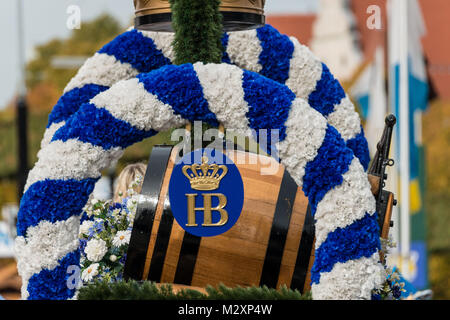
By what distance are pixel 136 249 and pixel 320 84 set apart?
1.08 m

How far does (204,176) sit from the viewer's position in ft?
7.20

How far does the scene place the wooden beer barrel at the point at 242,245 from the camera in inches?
87.4

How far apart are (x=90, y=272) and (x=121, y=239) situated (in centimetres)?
17

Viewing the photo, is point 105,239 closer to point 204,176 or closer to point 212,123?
point 204,176

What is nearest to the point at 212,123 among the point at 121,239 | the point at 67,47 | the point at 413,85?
the point at 121,239

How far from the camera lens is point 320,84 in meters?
2.73

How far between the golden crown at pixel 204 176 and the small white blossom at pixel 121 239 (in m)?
0.36

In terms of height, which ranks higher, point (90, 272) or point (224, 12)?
point (224, 12)

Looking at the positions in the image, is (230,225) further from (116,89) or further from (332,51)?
(332,51)

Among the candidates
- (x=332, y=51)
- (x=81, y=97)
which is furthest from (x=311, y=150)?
(x=332, y=51)

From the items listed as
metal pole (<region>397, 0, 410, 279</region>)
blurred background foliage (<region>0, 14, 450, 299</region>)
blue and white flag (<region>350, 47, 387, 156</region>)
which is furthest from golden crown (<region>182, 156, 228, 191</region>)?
blue and white flag (<region>350, 47, 387, 156</region>)

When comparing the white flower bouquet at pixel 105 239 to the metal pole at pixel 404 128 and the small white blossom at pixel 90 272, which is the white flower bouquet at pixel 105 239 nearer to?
the small white blossom at pixel 90 272

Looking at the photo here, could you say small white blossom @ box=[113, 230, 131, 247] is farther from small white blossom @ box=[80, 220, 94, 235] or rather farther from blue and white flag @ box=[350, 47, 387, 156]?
blue and white flag @ box=[350, 47, 387, 156]

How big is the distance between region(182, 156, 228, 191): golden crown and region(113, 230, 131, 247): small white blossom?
36cm
